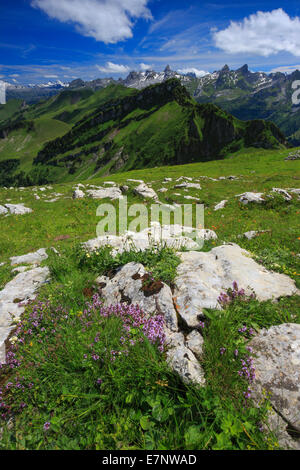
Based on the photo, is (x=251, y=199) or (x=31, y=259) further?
(x=251, y=199)

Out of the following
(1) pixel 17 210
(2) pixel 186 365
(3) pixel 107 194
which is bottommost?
(1) pixel 17 210

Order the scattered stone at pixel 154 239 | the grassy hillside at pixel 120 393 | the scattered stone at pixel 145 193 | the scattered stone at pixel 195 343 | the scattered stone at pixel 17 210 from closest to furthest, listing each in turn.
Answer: the grassy hillside at pixel 120 393 < the scattered stone at pixel 195 343 < the scattered stone at pixel 154 239 < the scattered stone at pixel 17 210 < the scattered stone at pixel 145 193

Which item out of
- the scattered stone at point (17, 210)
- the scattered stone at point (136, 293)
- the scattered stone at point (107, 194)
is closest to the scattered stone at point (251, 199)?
the scattered stone at point (107, 194)

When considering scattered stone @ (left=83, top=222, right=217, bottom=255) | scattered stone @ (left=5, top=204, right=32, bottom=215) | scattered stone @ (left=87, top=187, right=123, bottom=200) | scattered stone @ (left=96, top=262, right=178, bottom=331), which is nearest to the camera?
scattered stone @ (left=96, top=262, right=178, bottom=331)

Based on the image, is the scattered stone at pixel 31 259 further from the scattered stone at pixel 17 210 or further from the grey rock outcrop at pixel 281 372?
the scattered stone at pixel 17 210

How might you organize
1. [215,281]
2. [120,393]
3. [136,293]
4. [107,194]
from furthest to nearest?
[107,194], [215,281], [136,293], [120,393]

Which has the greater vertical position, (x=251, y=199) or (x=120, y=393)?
(x=251, y=199)

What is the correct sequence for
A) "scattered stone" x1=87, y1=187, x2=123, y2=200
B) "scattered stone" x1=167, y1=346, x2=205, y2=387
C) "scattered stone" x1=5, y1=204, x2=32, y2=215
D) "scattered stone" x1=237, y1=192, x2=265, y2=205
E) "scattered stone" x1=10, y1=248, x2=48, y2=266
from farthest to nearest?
"scattered stone" x1=87, y1=187, x2=123, y2=200 < "scattered stone" x1=5, y1=204, x2=32, y2=215 < "scattered stone" x1=237, y1=192, x2=265, y2=205 < "scattered stone" x1=10, y1=248, x2=48, y2=266 < "scattered stone" x1=167, y1=346, x2=205, y2=387

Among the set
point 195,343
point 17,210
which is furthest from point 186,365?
point 17,210

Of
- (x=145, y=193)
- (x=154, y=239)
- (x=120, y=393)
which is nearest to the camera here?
(x=120, y=393)

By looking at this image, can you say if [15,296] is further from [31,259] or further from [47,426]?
[47,426]

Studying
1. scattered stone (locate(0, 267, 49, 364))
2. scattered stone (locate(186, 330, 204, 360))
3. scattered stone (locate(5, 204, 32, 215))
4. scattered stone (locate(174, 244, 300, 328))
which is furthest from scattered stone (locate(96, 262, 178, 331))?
scattered stone (locate(5, 204, 32, 215))

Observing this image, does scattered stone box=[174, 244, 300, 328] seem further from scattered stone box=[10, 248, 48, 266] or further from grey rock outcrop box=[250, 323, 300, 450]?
scattered stone box=[10, 248, 48, 266]
